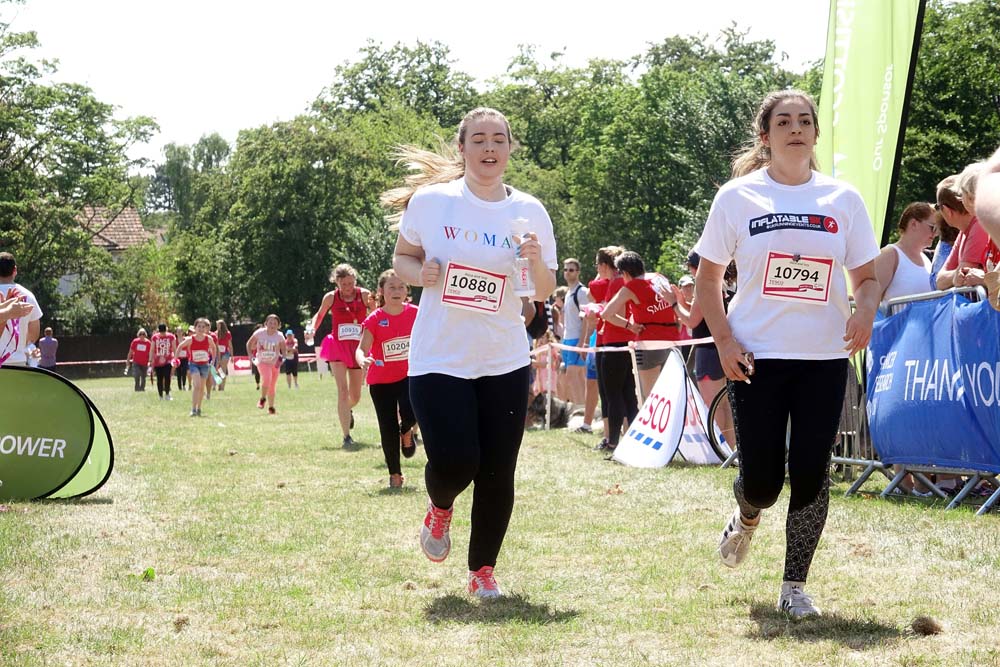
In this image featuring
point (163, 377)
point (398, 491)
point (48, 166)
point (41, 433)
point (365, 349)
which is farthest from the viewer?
point (48, 166)

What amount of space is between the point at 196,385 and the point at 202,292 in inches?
2006

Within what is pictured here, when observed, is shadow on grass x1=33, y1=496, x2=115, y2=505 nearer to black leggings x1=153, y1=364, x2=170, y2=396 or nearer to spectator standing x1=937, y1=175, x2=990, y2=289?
spectator standing x1=937, y1=175, x2=990, y2=289

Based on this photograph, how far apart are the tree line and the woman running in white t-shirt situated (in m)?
37.7

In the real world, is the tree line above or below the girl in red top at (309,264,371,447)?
above

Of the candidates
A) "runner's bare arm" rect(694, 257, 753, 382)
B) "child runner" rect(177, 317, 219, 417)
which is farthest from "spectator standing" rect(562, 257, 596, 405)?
"runner's bare arm" rect(694, 257, 753, 382)

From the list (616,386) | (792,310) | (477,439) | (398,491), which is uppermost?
(792,310)

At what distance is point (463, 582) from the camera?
249 inches

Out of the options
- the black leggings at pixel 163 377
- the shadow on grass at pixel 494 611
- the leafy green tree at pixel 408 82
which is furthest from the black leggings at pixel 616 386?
the leafy green tree at pixel 408 82

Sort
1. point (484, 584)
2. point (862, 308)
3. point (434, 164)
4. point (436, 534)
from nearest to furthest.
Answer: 1. point (862, 308)
2. point (484, 584)
3. point (436, 534)
4. point (434, 164)

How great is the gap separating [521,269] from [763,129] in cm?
118

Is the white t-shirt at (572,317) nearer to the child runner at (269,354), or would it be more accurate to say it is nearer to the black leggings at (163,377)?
the child runner at (269,354)

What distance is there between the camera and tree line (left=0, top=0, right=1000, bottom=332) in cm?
4534

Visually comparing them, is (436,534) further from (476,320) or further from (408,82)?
(408,82)

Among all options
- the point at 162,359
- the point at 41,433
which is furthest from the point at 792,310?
the point at 162,359
